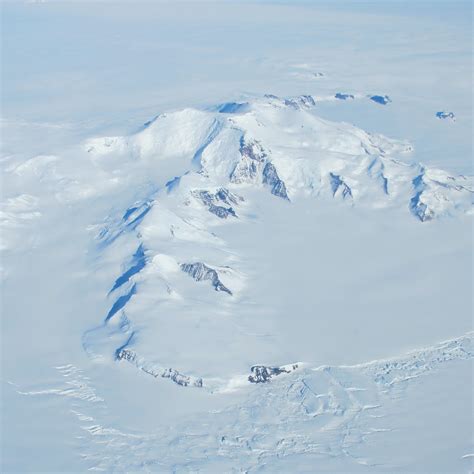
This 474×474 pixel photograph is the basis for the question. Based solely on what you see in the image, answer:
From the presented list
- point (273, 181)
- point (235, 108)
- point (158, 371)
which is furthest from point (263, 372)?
point (235, 108)

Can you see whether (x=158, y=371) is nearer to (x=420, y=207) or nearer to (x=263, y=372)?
(x=263, y=372)

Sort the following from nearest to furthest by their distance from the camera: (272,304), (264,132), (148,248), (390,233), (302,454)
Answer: (302,454) → (272,304) → (148,248) → (390,233) → (264,132)

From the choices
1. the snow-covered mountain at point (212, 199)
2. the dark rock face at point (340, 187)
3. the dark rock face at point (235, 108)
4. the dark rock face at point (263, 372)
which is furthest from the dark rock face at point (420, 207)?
the dark rock face at point (263, 372)

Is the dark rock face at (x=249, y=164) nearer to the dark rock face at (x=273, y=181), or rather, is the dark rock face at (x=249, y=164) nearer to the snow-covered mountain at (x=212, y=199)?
the snow-covered mountain at (x=212, y=199)

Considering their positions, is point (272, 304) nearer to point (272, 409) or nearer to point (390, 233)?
point (272, 409)

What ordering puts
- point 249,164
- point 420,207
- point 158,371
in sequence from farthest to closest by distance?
point 249,164 < point 420,207 < point 158,371

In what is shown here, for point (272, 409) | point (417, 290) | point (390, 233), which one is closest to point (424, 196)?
point (390, 233)
